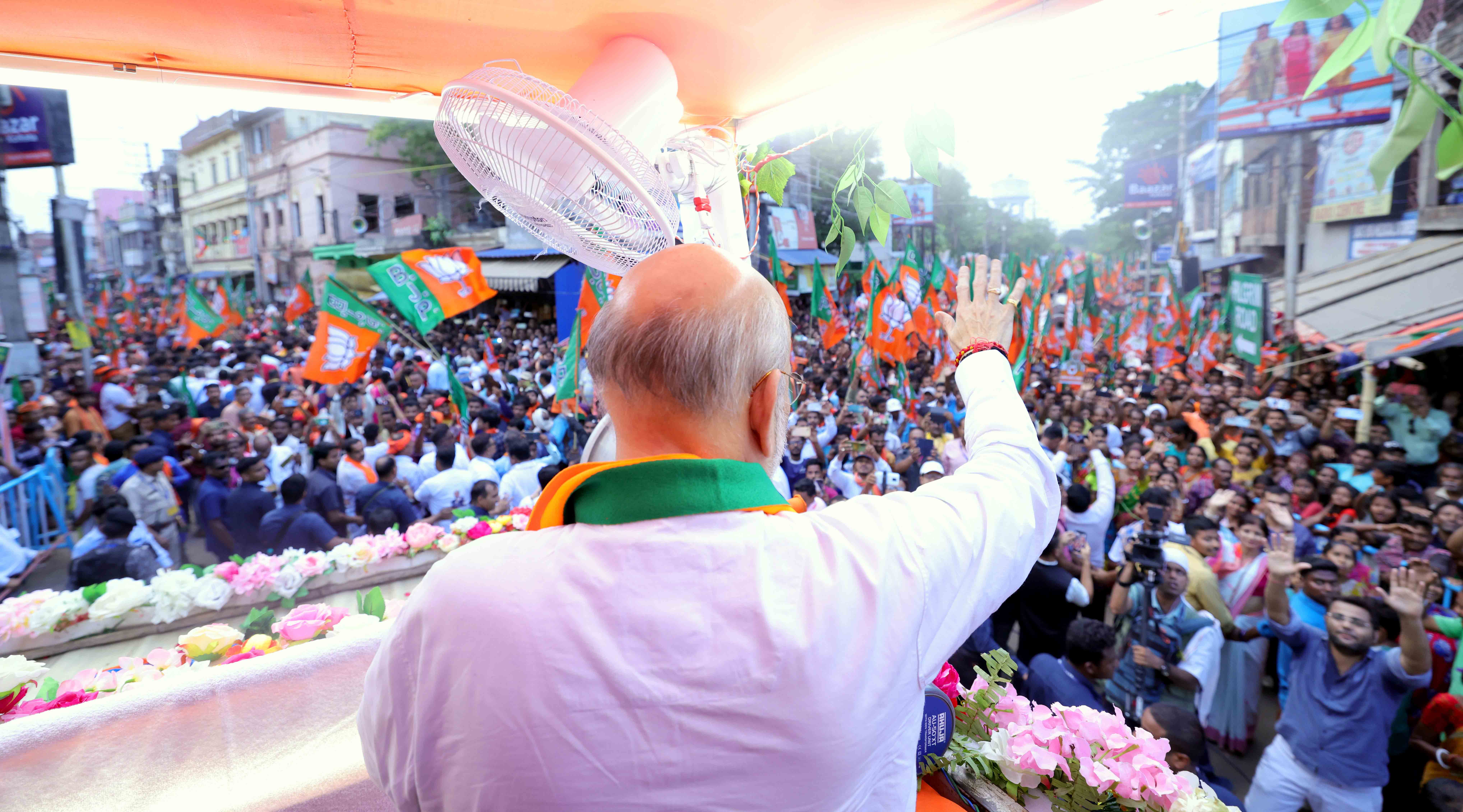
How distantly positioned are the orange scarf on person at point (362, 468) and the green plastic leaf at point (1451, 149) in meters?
6.25

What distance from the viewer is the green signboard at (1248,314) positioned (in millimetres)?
7590

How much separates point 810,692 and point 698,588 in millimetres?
151

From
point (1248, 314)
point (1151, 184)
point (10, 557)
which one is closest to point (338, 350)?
point (10, 557)

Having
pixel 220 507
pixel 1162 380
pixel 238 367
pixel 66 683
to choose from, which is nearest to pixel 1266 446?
pixel 1162 380

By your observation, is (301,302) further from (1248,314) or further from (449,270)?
(1248,314)

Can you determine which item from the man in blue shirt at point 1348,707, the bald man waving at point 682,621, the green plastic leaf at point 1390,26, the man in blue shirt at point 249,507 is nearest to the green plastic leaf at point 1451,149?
the green plastic leaf at point 1390,26

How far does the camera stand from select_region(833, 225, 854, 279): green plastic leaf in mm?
2117

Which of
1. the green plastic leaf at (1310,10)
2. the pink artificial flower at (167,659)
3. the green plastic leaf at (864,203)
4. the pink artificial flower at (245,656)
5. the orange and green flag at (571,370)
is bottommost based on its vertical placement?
the pink artificial flower at (167,659)

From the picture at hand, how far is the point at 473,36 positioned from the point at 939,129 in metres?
1.10

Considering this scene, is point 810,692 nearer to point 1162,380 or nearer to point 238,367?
point 1162,380

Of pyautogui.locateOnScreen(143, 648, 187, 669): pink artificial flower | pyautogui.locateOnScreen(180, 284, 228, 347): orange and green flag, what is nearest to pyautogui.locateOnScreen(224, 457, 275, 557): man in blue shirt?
pyautogui.locateOnScreen(143, 648, 187, 669): pink artificial flower

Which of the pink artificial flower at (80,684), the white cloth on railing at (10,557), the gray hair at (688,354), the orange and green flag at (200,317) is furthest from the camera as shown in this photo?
the orange and green flag at (200,317)

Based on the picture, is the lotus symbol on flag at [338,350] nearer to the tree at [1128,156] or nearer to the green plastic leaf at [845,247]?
the green plastic leaf at [845,247]

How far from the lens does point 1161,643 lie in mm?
3811
